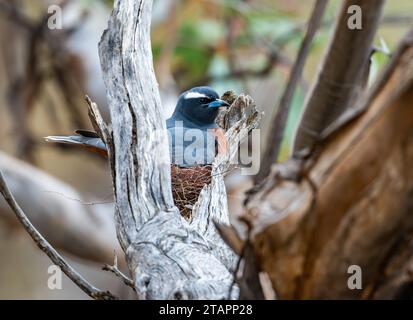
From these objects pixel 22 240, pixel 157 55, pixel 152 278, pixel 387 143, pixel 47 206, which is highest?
pixel 157 55

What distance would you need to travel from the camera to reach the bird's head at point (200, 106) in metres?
3.54

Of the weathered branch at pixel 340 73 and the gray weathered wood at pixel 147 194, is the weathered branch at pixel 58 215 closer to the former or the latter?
the weathered branch at pixel 340 73

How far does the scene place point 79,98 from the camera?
7.07 meters

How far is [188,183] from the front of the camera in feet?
9.71

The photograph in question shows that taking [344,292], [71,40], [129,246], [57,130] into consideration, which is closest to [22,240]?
[57,130]

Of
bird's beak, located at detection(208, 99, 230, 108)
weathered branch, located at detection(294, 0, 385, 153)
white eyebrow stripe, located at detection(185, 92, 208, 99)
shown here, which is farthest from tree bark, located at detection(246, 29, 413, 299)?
white eyebrow stripe, located at detection(185, 92, 208, 99)

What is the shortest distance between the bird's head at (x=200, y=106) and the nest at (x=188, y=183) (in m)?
0.51

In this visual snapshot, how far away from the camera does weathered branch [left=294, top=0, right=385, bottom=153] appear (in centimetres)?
290

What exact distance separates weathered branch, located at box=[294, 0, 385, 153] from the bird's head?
0.50 metres

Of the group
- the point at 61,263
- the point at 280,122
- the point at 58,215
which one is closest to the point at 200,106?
the point at 280,122

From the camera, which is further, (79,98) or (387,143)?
(79,98)

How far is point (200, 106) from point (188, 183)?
72 centimetres

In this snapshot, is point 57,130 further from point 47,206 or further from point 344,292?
point 344,292

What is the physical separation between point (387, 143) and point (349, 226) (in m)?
0.16
